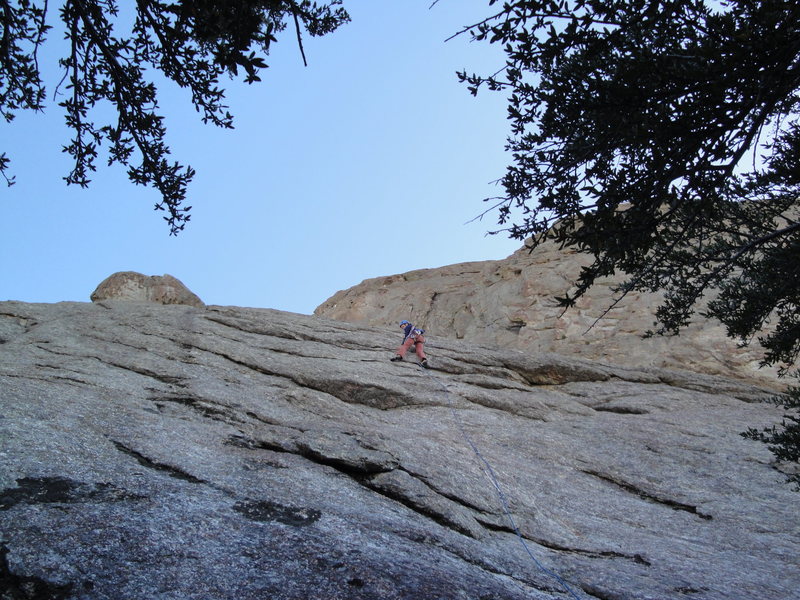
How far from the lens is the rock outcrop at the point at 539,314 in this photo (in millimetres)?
23297

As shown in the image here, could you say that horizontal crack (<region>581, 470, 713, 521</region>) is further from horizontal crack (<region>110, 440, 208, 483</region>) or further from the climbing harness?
horizontal crack (<region>110, 440, 208, 483</region>)

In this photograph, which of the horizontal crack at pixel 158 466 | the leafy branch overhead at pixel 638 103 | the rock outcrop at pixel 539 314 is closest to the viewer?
the leafy branch overhead at pixel 638 103

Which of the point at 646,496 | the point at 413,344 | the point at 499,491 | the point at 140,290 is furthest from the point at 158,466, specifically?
the point at 140,290

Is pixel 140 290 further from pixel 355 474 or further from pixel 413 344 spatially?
pixel 355 474

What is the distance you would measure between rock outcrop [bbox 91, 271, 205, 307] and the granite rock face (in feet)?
28.0

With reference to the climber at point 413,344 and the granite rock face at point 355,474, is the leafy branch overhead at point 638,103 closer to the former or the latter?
the granite rock face at point 355,474

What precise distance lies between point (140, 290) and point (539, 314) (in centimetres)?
1854

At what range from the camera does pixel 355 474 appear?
9.23 metres

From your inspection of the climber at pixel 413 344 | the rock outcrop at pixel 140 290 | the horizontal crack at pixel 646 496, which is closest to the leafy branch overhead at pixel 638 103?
the horizontal crack at pixel 646 496

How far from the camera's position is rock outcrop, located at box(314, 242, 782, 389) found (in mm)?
23297

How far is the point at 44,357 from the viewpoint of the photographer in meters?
14.3

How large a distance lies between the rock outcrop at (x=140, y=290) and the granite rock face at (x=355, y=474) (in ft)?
28.0

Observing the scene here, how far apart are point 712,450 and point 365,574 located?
11.2 meters

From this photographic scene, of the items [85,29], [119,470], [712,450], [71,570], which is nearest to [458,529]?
[119,470]
